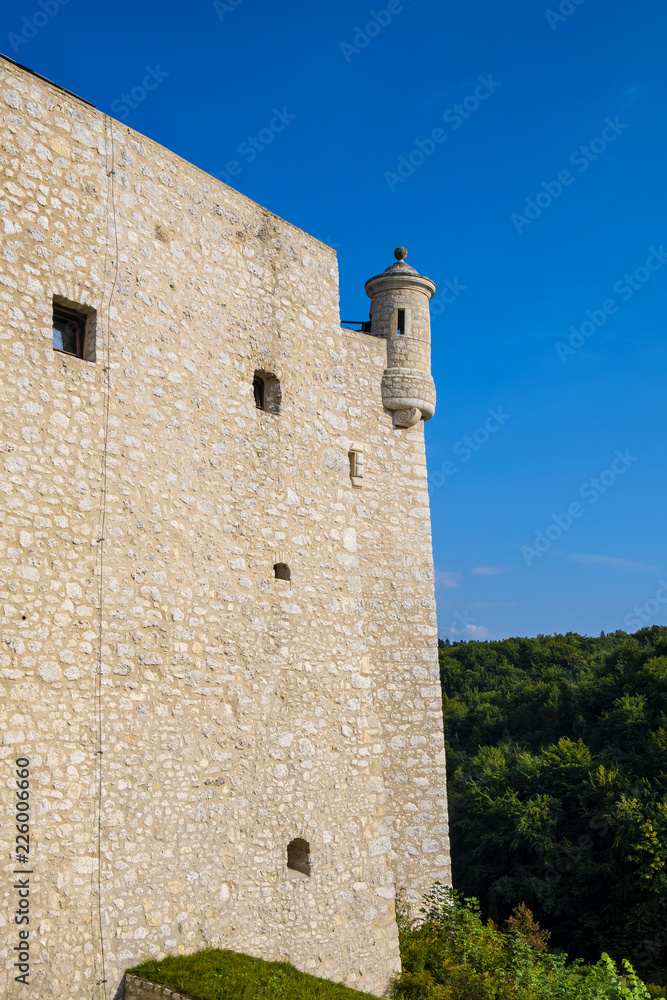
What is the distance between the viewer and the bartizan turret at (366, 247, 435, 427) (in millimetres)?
10609

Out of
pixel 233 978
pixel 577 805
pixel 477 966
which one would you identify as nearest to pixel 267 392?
pixel 233 978

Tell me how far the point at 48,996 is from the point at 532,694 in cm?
2733

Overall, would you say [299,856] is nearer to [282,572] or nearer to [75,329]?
[282,572]

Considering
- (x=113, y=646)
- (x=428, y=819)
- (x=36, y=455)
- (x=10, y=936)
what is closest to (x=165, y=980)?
(x=10, y=936)

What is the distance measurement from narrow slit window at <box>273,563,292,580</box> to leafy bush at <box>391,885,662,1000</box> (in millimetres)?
4040

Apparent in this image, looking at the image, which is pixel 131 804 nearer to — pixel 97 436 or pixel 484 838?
pixel 97 436

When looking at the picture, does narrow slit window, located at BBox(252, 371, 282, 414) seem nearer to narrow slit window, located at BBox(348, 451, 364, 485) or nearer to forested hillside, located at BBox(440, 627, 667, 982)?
narrow slit window, located at BBox(348, 451, 364, 485)

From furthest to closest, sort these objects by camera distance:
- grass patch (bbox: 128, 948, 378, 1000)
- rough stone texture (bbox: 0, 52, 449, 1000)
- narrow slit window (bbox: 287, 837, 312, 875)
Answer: narrow slit window (bbox: 287, 837, 312, 875) → rough stone texture (bbox: 0, 52, 449, 1000) → grass patch (bbox: 128, 948, 378, 1000)

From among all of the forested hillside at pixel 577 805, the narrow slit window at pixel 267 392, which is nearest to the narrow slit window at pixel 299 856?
the narrow slit window at pixel 267 392

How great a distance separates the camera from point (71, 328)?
6602mm

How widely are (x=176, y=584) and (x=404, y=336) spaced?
5440 millimetres

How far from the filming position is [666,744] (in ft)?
67.4

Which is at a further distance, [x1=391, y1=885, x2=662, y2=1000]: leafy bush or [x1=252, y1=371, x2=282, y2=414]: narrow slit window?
[x1=252, y1=371, x2=282, y2=414]: narrow slit window

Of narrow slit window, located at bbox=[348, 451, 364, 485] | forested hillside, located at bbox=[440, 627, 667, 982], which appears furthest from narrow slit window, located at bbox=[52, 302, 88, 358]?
forested hillside, located at bbox=[440, 627, 667, 982]
